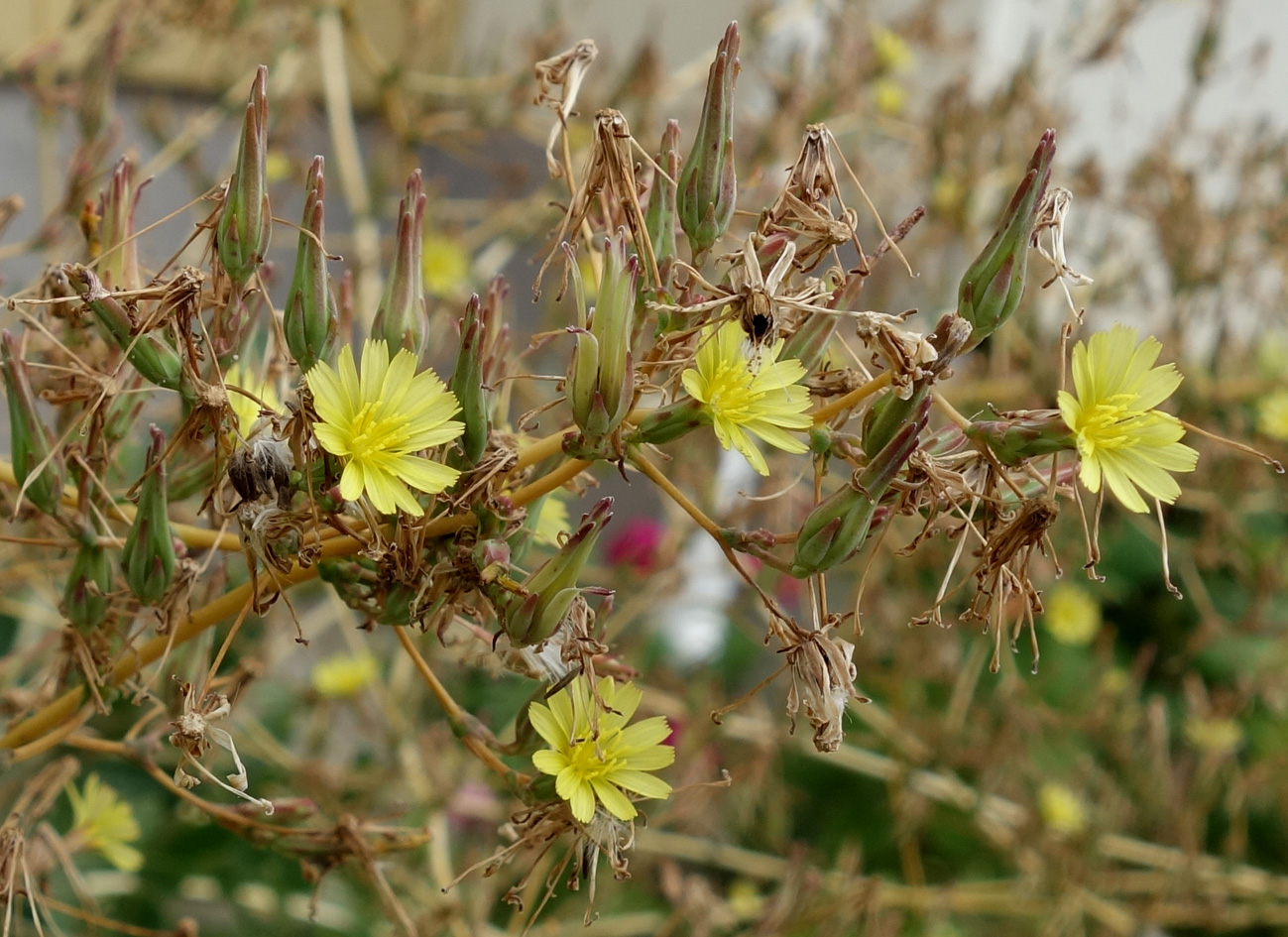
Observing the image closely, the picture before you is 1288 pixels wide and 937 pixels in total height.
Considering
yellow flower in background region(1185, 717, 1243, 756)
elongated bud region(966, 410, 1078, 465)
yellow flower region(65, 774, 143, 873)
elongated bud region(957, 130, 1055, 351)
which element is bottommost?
yellow flower in background region(1185, 717, 1243, 756)

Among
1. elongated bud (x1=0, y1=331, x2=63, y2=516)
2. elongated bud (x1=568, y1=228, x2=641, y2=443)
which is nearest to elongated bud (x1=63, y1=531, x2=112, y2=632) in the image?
elongated bud (x1=0, y1=331, x2=63, y2=516)

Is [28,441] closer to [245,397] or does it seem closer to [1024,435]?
[245,397]

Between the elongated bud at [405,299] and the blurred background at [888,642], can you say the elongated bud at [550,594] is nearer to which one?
the elongated bud at [405,299]

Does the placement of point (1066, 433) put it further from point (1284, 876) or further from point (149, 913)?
point (1284, 876)

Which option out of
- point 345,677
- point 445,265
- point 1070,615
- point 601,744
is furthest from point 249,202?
point 1070,615

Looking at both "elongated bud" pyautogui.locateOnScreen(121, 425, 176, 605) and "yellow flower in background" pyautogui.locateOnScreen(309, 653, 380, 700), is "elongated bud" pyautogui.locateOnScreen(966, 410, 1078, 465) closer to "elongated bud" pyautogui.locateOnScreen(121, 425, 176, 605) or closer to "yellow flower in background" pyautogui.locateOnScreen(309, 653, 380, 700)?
"elongated bud" pyautogui.locateOnScreen(121, 425, 176, 605)
